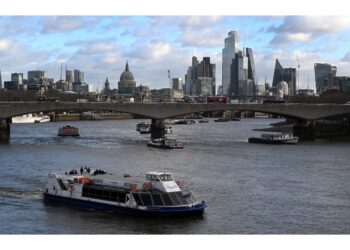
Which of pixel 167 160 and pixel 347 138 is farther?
pixel 347 138

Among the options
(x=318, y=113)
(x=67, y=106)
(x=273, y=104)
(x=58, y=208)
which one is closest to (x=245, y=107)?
(x=273, y=104)

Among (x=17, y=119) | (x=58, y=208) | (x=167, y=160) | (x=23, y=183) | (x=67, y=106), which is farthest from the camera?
(x=17, y=119)

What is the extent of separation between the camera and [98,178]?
3706 cm

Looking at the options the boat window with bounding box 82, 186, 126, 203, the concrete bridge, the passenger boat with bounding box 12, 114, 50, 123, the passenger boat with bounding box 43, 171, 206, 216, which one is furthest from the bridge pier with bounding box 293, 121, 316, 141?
the passenger boat with bounding box 12, 114, 50, 123

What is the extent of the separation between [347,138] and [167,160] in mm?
40624

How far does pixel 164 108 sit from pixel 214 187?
4890cm

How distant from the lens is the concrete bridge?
8788cm

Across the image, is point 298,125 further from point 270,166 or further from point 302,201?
point 302,201

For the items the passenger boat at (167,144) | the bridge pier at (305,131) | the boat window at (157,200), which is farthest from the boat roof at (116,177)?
the bridge pier at (305,131)

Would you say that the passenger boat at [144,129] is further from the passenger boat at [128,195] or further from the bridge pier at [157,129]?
the passenger boat at [128,195]

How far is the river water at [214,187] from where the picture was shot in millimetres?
30906

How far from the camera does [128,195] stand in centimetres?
3403

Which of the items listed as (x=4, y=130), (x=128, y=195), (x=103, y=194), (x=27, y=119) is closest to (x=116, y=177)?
(x=103, y=194)

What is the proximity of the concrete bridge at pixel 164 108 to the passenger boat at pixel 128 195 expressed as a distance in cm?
5103
